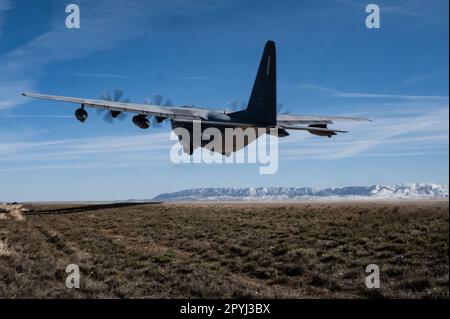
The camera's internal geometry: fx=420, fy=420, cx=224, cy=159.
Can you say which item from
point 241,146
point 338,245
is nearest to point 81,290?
point 338,245

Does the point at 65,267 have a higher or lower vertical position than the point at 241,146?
lower

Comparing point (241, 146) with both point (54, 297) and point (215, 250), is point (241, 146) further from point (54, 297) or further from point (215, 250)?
point (54, 297)

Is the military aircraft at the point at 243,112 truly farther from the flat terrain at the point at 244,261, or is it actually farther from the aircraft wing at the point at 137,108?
the flat terrain at the point at 244,261

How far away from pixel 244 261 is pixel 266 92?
21483 millimetres

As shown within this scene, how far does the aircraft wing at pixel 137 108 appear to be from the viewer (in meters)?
34.8

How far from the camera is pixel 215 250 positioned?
22891 mm

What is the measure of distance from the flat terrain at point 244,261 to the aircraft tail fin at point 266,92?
36.3 feet

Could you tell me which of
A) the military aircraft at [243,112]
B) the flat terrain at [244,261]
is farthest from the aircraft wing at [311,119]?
the flat terrain at [244,261]

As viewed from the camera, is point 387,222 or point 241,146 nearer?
point 387,222

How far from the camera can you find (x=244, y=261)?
64.7ft

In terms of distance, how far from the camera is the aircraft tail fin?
123 ft
